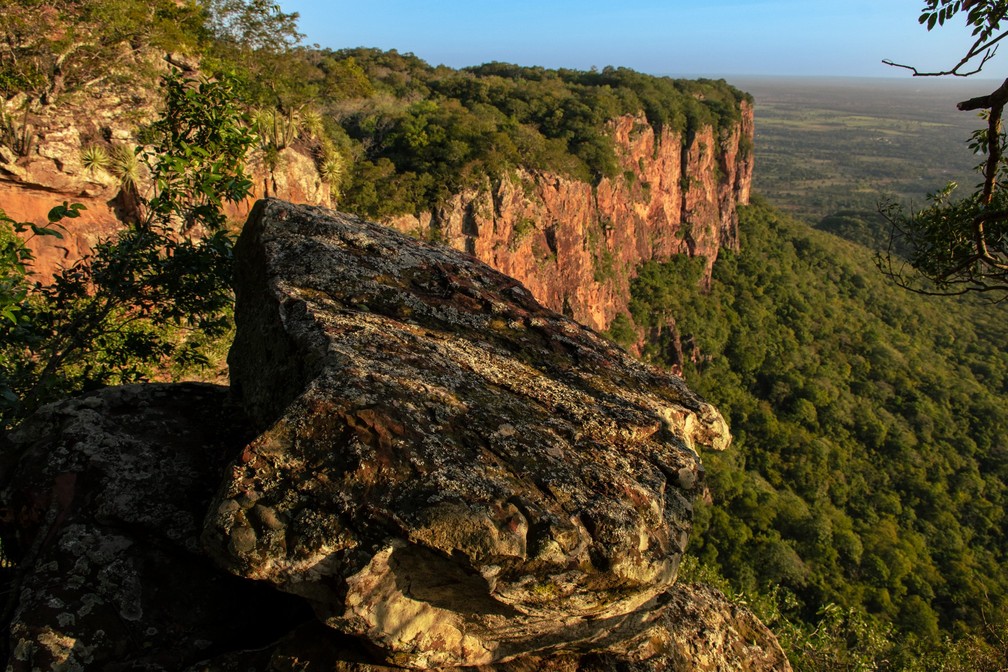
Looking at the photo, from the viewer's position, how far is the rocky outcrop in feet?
9.47

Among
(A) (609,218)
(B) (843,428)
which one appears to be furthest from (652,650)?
(B) (843,428)

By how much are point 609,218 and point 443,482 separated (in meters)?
42.8

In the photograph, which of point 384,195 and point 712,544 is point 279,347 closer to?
point 384,195

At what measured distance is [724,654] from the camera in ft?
14.1

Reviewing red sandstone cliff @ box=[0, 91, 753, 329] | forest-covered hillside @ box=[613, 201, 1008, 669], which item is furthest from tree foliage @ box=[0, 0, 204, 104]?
forest-covered hillside @ box=[613, 201, 1008, 669]

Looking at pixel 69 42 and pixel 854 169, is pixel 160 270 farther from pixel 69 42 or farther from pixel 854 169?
pixel 854 169

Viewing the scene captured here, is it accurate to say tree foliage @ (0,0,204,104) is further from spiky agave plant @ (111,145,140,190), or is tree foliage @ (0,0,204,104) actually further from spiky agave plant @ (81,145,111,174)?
spiky agave plant @ (111,145,140,190)

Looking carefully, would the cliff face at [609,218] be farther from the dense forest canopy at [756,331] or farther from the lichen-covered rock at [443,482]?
the lichen-covered rock at [443,482]

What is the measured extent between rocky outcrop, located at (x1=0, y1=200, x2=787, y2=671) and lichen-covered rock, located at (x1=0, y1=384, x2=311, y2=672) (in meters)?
0.01

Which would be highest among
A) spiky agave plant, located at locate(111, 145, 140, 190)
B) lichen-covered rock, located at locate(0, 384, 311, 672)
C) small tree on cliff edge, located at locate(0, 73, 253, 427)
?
spiky agave plant, located at locate(111, 145, 140, 190)

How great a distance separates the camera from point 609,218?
144 ft

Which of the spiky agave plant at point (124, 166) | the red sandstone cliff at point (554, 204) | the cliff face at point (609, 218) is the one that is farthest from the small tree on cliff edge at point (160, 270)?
the cliff face at point (609, 218)

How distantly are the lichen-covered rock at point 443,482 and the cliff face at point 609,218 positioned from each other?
21349 mm

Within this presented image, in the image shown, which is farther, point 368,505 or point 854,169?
Result: point 854,169
